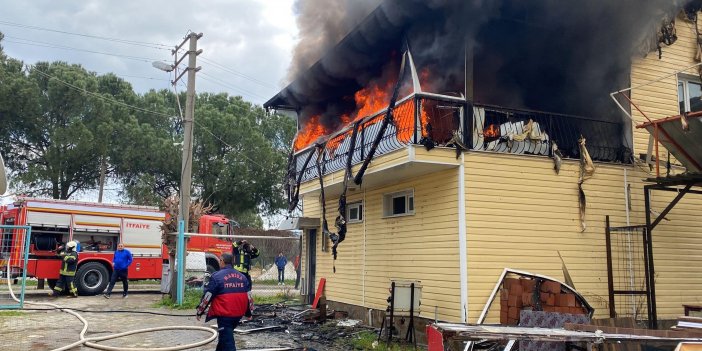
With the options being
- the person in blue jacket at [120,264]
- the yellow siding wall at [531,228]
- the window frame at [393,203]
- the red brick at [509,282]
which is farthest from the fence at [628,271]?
the person in blue jacket at [120,264]

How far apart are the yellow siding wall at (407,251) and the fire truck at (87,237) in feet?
24.5

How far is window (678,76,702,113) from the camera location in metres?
11.2

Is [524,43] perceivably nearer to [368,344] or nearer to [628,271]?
[628,271]

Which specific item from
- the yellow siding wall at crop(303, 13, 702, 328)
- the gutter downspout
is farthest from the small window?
the gutter downspout

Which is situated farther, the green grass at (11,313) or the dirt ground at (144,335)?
the green grass at (11,313)

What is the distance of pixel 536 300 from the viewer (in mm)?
8383

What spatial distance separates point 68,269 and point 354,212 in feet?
30.2

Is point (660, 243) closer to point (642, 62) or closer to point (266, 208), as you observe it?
point (642, 62)

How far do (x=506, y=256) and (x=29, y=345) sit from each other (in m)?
7.43

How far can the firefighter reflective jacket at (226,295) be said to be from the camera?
690 centimetres

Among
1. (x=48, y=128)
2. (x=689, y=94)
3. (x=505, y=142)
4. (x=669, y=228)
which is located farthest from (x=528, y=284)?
(x=48, y=128)

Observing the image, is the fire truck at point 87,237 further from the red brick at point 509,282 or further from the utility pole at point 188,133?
the red brick at point 509,282

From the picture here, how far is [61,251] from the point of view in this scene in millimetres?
16734

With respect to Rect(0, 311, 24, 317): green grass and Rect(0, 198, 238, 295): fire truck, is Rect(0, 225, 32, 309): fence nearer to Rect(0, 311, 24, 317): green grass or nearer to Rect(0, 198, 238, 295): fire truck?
Rect(0, 198, 238, 295): fire truck
